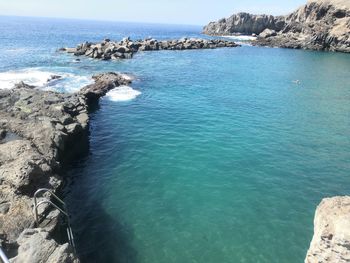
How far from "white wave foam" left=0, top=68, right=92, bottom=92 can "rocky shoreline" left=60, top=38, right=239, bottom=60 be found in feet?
77.9

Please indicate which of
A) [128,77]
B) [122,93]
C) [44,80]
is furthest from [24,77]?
A: [122,93]

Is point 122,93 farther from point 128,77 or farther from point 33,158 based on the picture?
point 33,158

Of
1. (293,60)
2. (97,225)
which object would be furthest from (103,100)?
(293,60)

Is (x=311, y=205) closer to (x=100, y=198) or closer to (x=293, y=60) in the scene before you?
(x=100, y=198)

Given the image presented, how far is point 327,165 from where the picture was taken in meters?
29.0

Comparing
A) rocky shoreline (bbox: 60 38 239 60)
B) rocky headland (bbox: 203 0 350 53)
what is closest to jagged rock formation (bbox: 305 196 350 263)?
rocky shoreline (bbox: 60 38 239 60)

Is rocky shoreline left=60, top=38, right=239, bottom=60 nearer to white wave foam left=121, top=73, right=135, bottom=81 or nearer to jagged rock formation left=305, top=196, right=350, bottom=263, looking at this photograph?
white wave foam left=121, top=73, right=135, bottom=81

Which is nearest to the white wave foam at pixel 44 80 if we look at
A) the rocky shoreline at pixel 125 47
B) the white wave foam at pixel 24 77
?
the white wave foam at pixel 24 77

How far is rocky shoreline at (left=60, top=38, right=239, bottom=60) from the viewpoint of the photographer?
86812 mm

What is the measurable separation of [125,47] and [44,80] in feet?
132

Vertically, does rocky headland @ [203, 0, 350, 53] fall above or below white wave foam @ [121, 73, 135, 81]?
above

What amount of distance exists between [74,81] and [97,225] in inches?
1610

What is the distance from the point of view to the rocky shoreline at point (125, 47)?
86812 millimetres

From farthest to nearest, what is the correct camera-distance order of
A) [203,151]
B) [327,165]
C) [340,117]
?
[340,117] < [203,151] < [327,165]
